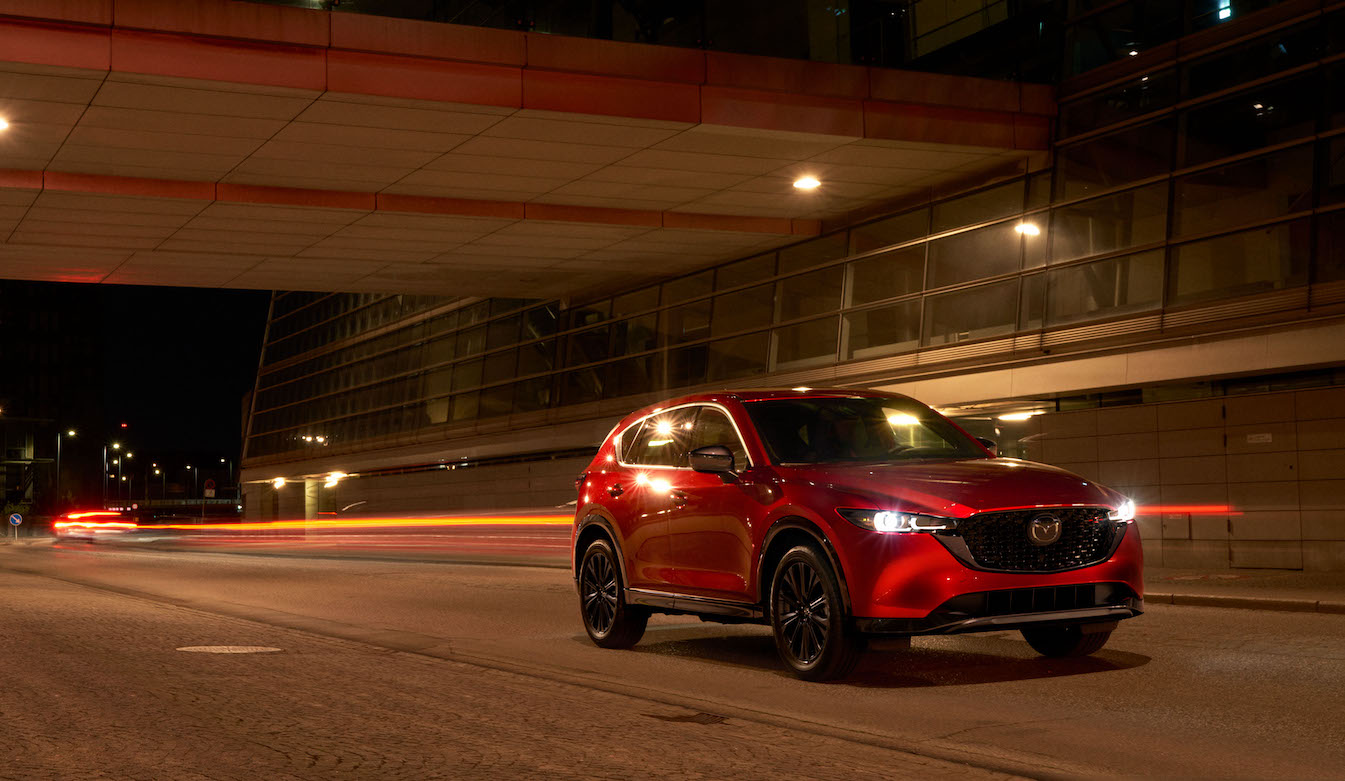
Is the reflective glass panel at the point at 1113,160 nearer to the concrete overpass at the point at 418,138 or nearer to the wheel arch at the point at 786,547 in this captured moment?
the concrete overpass at the point at 418,138

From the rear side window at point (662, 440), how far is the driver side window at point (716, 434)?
0.36 feet

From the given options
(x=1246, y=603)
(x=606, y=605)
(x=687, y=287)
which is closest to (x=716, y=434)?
(x=606, y=605)

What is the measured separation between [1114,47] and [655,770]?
20.3m

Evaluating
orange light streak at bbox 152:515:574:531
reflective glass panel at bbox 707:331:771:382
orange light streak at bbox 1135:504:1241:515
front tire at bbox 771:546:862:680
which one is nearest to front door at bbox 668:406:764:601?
front tire at bbox 771:546:862:680

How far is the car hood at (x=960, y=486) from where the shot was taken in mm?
8484

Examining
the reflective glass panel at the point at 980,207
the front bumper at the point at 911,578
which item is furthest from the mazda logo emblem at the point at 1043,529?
the reflective glass panel at the point at 980,207

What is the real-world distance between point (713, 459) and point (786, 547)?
0.77m

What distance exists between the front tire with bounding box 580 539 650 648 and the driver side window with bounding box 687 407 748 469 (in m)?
1.29

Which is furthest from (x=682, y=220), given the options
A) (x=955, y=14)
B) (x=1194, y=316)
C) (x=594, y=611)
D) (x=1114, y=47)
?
(x=594, y=611)

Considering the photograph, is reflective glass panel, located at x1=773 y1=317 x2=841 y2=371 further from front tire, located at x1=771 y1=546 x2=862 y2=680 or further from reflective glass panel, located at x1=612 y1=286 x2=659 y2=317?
front tire, located at x1=771 y1=546 x2=862 y2=680

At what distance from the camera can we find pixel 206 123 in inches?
824

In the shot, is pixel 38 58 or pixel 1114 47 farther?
pixel 1114 47

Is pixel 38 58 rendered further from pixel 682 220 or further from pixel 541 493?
pixel 541 493

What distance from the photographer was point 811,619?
9.01 meters
